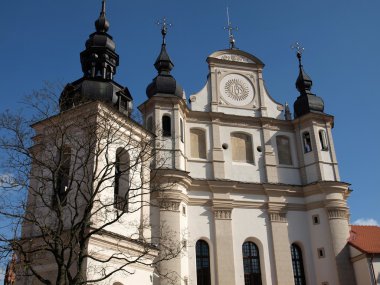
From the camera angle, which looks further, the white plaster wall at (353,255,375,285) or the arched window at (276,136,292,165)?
the arched window at (276,136,292,165)

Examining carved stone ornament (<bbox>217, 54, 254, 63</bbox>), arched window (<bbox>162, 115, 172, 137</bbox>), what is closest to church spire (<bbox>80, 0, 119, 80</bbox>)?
arched window (<bbox>162, 115, 172, 137</bbox>)

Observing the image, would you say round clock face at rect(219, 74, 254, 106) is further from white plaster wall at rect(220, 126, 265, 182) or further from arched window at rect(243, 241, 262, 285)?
arched window at rect(243, 241, 262, 285)

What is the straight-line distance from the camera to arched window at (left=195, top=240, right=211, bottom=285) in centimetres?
2245

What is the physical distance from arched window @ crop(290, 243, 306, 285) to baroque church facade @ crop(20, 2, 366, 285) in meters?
0.05

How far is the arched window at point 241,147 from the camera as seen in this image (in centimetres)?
2609

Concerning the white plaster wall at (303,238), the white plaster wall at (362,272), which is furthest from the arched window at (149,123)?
the white plaster wall at (362,272)

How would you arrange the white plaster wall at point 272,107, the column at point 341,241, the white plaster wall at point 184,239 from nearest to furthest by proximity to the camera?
1. the white plaster wall at point 184,239
2. the column at point 341,241
3. the white plaster wall at point 272,107

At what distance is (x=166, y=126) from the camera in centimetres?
2469

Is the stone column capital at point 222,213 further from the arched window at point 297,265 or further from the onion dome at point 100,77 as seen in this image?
the onion dome at point 100,77

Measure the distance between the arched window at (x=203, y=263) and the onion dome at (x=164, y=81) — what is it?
7.83m

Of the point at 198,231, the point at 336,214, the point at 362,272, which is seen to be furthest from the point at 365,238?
the point at 198,231

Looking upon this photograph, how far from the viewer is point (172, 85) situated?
25.7m

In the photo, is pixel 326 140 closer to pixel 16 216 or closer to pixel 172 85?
pixel 172 85

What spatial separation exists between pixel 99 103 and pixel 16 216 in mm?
5938
